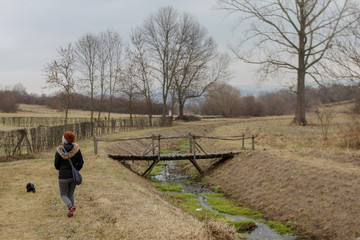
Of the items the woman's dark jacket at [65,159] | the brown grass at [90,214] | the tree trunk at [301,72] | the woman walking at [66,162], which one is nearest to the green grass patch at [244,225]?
the brown grass at [90,214]

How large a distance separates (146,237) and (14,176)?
7708mm

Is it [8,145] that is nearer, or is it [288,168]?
[288,168]

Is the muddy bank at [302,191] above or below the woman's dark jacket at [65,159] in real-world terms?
below

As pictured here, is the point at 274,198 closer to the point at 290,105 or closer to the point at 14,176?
the point at 14,176

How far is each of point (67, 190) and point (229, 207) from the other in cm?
686

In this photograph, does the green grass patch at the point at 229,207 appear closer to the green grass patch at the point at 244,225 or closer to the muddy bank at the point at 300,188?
the muddy bank at the point at 300,188

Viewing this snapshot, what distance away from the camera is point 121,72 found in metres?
42.8

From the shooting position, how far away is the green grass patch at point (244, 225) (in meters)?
10.2

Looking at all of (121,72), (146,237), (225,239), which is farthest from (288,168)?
(121,72)

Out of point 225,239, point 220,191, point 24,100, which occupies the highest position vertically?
point 24,100

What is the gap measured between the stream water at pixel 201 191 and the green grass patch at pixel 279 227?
15cm

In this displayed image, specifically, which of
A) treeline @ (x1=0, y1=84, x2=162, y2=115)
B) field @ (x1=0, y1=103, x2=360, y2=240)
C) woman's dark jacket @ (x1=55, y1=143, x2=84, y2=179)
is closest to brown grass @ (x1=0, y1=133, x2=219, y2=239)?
field @ (x1=0, y1=103, x2=360, y2=240)

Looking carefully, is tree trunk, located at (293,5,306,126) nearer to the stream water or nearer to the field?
the field

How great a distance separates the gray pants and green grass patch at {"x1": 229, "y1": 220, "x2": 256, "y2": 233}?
5274mm
